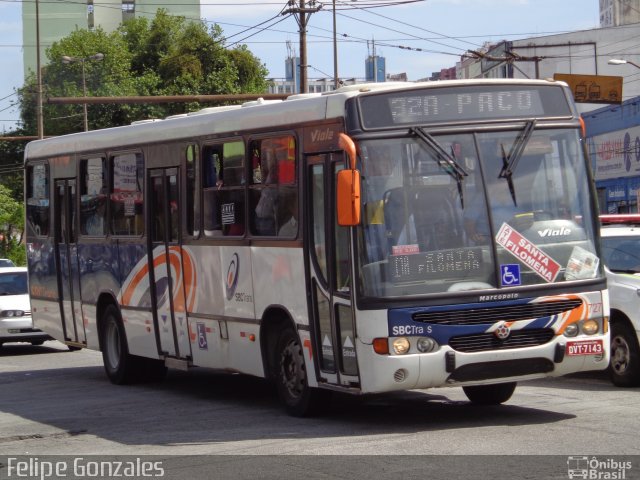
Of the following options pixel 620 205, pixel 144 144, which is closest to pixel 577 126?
pixel 144 144

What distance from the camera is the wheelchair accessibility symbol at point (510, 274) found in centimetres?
1030

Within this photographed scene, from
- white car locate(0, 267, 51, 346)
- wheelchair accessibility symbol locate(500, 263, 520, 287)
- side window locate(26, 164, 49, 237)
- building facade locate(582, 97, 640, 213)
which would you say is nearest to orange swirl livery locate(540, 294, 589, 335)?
wheelchair accessibility symbol locate(500, 263, 520, 287)

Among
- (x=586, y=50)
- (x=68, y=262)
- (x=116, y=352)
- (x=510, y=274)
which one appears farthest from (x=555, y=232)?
(x=586, y=50)

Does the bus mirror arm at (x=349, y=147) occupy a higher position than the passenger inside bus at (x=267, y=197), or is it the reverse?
the bus mirror arm at (x=349, y=147)

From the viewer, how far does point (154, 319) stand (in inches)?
576

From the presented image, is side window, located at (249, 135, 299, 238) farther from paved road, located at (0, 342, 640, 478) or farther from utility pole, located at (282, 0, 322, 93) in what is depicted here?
utility pole, located at (282, 0, 322, 93)

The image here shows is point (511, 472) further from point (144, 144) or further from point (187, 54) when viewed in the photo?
point (187, 54)

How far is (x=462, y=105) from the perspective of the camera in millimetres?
10656

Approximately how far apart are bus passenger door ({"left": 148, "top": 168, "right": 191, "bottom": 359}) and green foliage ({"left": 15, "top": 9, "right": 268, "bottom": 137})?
1979 inches

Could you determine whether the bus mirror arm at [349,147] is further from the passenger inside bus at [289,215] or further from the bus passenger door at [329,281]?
the passenger inside bus at [289,215]

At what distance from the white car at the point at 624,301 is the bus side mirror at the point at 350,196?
4222 millimetres

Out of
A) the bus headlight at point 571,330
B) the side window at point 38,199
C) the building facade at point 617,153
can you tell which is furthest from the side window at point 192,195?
the building facade at point 617,153

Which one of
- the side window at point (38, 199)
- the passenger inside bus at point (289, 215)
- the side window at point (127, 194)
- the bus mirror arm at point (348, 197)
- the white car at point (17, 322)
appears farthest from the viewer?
the white car at point (17, 322)

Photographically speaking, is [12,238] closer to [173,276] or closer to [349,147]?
[173,276]
